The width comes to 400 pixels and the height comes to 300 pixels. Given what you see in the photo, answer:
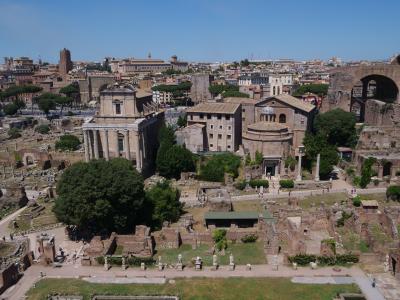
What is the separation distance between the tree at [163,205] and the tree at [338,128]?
31438 mm

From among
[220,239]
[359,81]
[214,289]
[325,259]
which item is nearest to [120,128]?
[220,239]

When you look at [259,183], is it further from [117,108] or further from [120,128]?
[117,108]

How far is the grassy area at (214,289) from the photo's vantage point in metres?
28.3

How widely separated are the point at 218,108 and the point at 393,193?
29.9 metres

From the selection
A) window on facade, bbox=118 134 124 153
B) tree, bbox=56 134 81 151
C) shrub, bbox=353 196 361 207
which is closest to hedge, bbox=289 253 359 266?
shrub, bbox=353 196 361 207

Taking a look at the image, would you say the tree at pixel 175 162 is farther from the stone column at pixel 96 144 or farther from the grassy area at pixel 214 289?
the grassy area at pixel 214 289

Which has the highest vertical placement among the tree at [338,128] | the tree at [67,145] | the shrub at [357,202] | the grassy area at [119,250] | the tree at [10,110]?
the tree at [10,110]

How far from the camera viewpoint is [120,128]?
184 feet

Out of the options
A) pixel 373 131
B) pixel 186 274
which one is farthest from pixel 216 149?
pixel 186 274

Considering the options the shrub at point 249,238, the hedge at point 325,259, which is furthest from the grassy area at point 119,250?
the hedge at point 325,259

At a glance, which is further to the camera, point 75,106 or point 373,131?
point 75,106

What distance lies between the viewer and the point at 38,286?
30.1 m

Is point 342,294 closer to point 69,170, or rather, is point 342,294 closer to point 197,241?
point 197,241

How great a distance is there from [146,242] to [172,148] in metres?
22.9
